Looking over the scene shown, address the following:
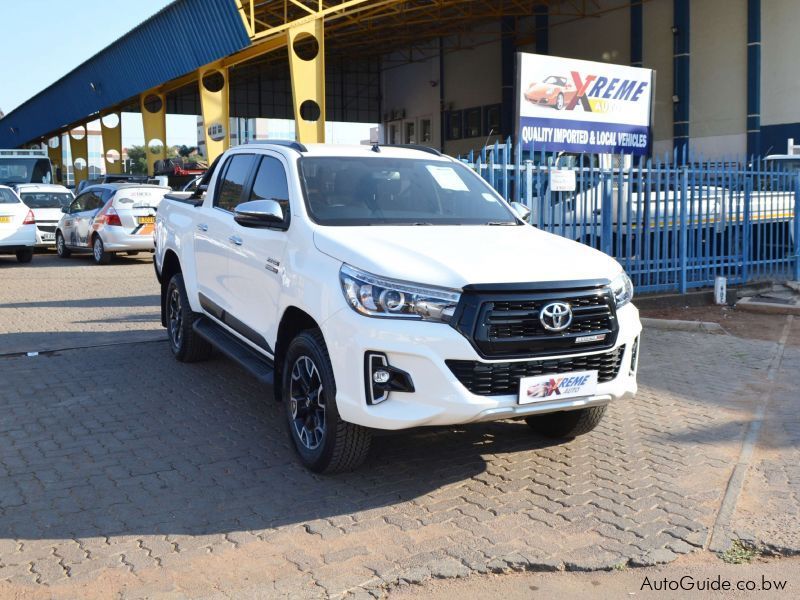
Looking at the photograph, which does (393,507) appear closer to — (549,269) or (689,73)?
(549,269)

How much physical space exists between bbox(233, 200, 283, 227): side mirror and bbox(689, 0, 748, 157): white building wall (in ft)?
85.0

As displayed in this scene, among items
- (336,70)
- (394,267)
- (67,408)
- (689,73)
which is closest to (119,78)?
(336,70)

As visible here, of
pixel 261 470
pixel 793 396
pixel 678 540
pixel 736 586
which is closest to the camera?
pixel 736 586

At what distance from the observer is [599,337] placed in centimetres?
466

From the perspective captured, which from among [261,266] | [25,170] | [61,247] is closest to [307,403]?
[261,266]

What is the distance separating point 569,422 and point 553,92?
657cm

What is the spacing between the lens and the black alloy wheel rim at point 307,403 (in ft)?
15.8

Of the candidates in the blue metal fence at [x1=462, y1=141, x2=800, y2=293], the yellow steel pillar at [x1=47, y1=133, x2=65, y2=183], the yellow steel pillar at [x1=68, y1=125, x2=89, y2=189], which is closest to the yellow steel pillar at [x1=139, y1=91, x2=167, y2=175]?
the yellow steel pillar at [x1=68, y1=125, x2=89, y2=189]

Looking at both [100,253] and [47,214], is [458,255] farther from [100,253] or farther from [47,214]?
[47,214]

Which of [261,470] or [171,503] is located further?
[261,470]

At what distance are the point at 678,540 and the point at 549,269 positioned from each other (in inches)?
60.1

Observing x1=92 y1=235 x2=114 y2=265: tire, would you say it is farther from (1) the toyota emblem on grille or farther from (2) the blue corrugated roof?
(1) the toyota emblem on grille

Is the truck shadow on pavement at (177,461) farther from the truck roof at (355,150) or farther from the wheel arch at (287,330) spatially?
the truck roof at (355,150)

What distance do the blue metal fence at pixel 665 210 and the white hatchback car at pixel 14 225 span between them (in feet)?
33.0
